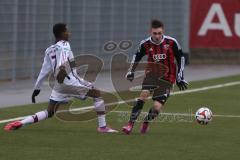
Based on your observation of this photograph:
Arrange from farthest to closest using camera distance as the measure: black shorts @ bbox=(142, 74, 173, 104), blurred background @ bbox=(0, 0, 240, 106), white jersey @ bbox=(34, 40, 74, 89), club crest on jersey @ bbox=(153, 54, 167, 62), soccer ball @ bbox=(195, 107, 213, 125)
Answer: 1. blurred background @ bbox=(0, 0, 240, 106)
2. soccer ball @ bbox=(195, 107, 213, 125)
3. black shorts @ bbox=(142, 74, 173, 104)
4. club crest on jersey @ bbox=(153, 54, 167, 62)
5. white jersey @ bbox=(34, 40, 74, 89)

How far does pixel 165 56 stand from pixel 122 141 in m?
1.77

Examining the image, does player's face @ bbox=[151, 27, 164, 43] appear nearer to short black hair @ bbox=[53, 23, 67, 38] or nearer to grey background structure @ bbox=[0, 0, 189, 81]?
short black hair @ bbox=[53, 23, 67, 38]

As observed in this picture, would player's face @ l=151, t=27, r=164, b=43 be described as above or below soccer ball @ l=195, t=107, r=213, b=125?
above

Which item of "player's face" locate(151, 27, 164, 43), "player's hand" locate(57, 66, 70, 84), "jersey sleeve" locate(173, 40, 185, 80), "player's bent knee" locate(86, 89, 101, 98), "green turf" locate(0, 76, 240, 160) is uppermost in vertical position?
"player's face" locate(151, 27, 164, 43)

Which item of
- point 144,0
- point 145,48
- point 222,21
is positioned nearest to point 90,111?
point 145,48

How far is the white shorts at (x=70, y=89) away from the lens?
1280 cm

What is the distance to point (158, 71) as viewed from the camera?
1316cm

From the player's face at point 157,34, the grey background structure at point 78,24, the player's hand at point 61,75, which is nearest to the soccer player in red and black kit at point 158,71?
the player's face at point 157,34

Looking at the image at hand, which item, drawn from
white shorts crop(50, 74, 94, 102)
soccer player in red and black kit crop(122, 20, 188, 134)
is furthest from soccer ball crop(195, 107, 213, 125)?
white shorts crop(50, 74, 94, 102)

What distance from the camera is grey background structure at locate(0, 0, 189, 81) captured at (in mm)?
23250

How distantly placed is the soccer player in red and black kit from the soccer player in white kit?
25.0 inches

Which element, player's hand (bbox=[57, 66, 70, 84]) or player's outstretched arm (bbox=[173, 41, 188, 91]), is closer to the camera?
player's hand (bbox=[57, 66, 70, 84])

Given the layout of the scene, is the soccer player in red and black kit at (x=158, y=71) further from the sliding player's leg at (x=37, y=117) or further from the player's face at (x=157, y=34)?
the sliding player's leg at (x=37, y=117)

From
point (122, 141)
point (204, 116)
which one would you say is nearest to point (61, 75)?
point (122, 141)
